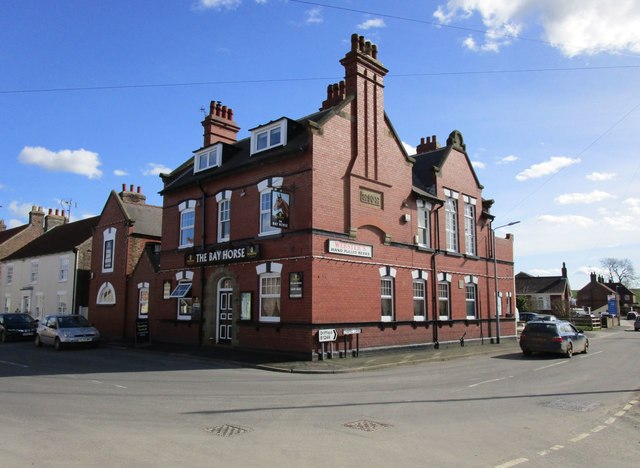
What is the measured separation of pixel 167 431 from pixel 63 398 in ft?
13.3

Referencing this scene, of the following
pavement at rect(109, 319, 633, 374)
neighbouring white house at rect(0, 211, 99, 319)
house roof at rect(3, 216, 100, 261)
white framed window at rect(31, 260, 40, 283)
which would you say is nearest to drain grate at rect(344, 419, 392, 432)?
pavement at rect(109, 319, 633, 374)

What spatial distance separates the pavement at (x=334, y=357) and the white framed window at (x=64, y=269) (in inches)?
504

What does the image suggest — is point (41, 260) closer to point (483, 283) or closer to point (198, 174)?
point (198, 174)

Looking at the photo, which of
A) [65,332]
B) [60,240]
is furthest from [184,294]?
[60,240]

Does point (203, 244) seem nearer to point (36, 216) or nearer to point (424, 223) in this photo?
point (424, 223)

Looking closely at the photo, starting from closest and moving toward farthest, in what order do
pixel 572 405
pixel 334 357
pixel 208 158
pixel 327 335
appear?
pixel 572 405 → pixel 327 335 → pixel 334 357 → pixel 208 158

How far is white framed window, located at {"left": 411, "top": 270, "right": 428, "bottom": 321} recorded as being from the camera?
23.4 m

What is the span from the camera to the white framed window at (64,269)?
3475cm

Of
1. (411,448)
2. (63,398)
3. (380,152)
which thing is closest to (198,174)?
(380,152)

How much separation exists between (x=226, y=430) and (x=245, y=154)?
17155mm

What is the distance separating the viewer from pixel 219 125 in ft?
92.5

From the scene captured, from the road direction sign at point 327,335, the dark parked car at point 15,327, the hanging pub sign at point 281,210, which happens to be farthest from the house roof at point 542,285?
the dark parked car at point 15,327

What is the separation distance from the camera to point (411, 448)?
7.09m

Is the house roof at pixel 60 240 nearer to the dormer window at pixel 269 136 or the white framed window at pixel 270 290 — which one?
the dormer window at pixel 269 136
